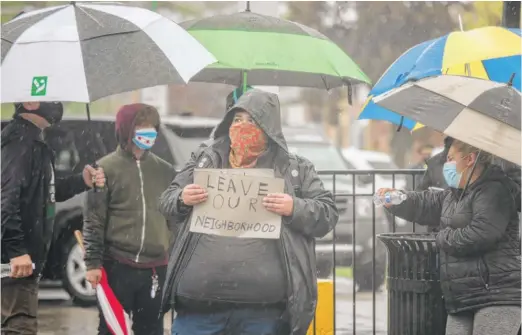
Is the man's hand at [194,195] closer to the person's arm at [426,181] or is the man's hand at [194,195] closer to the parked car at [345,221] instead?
the person's arm at [426,181]

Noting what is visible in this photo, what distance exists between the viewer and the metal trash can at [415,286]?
6008 mm

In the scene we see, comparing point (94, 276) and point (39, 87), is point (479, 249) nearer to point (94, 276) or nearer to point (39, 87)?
point (94, 276)

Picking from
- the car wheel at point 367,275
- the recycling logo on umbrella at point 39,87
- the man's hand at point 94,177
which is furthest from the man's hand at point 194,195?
the car wheel at point 367,275

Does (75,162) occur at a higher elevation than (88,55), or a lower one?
lower

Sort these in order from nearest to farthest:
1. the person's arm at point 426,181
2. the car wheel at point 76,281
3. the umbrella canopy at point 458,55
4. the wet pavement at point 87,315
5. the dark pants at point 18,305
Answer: the dark pants at point 18,305 → the umbrella canopy at point 458,55 → the person's arm at point 426,181 → the wet pavement at point 87,315 → the car wheel at point 76,281

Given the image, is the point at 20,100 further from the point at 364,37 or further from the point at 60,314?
the point at 364,37

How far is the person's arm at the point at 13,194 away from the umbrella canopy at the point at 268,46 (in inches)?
53.9

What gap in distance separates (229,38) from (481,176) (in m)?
1.97

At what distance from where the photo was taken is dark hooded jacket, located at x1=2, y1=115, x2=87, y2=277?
6055 millimetres

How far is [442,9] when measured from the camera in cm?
2502

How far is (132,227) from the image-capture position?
650 centimetres

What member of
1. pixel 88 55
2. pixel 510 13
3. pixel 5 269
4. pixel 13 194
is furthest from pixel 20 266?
pixel 510 13

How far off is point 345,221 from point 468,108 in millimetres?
7052

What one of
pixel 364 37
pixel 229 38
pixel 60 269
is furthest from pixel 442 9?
pixel 229 38
